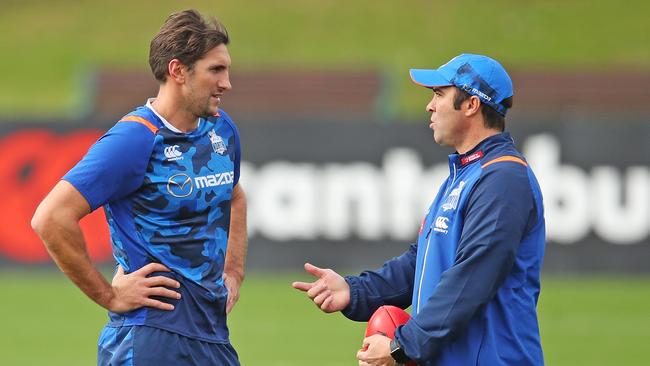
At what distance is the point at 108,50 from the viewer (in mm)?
29719

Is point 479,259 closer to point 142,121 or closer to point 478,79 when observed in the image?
point 478,79

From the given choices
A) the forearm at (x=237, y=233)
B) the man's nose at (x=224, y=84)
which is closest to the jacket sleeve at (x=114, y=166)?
the man's nose at (x=224, y=84)

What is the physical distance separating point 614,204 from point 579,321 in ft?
8.47

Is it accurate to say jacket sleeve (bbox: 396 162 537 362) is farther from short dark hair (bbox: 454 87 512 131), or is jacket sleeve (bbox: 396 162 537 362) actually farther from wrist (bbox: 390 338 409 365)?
short dark hair (bbox: 454 87 512 131)

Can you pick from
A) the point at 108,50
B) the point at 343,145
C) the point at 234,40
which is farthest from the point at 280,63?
the point at 343,145

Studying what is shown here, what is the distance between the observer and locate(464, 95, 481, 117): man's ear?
5.18 metres

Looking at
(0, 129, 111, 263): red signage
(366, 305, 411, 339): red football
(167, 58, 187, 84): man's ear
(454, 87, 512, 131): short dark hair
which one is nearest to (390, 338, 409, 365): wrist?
(366, 305, 411, 339): red football

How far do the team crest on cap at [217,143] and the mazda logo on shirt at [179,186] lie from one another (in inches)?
11.1

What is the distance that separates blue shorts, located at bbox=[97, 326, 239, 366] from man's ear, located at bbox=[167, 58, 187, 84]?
1103 millimetres

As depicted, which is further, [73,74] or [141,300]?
[73,74]

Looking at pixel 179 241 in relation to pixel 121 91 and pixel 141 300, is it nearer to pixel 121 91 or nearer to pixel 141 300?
pixel 141 300

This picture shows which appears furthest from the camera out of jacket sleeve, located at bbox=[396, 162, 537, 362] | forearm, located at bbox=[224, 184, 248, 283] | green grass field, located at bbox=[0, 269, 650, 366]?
green grass field, located at bbox=[0, 269, 650, 366]

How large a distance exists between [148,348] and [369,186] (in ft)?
33.8

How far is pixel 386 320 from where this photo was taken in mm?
5387
